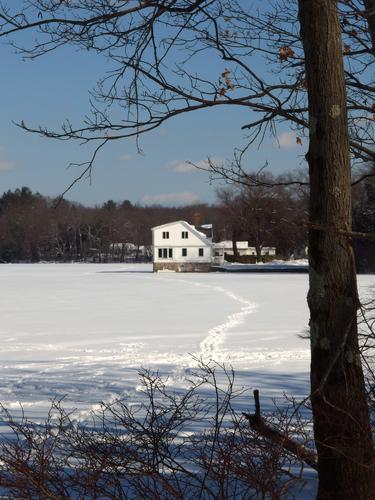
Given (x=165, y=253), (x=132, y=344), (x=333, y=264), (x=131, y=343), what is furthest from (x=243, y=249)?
(x=333, y=264)

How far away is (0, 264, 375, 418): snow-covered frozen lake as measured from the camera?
12203 millimetres

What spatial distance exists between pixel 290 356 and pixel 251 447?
38.4 feet

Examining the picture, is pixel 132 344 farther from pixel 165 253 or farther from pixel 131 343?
pixel 165 253

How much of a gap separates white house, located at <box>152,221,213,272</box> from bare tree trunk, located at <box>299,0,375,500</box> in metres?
74.1

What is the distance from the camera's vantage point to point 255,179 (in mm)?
5035

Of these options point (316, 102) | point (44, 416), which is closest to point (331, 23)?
point (316, 102)

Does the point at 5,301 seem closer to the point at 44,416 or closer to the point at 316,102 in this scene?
the point at 44,416

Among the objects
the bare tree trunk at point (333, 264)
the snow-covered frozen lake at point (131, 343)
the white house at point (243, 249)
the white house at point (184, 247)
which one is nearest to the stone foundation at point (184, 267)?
the white house at point (184, 247)

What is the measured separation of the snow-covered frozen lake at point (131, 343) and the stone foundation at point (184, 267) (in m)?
40.9

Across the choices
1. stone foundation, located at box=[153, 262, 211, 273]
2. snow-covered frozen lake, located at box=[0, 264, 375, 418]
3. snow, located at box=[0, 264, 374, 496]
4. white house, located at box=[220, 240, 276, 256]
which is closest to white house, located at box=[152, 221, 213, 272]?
stone foundation, located at box=[153, 262, 211, 273]

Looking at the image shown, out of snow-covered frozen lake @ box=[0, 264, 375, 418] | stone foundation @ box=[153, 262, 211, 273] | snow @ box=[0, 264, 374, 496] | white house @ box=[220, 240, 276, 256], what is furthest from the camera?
white house @ box=[220, 240, 276, 256]

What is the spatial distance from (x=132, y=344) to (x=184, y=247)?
60480 mm

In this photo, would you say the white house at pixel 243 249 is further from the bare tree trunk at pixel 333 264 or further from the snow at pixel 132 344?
the bare tree trunk at pixel 333 264

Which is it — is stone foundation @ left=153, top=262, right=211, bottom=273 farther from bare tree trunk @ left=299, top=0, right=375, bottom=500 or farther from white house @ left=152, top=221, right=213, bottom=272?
bare tree trunk @ left=299, top=0, right=375, bottom=500
